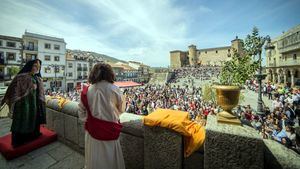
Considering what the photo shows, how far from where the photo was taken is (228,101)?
1661 millimetres

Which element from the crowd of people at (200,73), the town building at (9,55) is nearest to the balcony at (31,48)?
the town building at (9,55)

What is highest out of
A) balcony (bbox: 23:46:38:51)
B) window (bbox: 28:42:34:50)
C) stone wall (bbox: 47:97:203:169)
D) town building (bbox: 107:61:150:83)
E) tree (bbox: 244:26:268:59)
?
window (bbox: 28:42:34:50)

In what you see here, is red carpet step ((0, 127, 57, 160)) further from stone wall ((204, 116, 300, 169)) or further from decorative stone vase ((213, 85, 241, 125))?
decorative stone vase ((213, 85, 241, 125))

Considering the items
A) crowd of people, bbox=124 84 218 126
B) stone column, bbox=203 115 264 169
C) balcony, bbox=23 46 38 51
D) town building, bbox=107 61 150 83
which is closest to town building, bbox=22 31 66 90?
balcony, bbox=23 46 38 51

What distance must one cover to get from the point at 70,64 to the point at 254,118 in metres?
43.0

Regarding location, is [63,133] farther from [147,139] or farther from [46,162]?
[147,139]

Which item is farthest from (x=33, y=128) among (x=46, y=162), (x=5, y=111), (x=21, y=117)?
(x=5, y=111)

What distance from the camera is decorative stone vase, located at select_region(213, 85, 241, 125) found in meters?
1.57

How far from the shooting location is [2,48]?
2802 centimetres

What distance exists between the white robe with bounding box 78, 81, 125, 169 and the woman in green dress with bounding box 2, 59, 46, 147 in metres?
2.24

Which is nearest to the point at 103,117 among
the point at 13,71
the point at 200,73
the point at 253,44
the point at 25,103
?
the point at 25,103

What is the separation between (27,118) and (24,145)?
1.83ft

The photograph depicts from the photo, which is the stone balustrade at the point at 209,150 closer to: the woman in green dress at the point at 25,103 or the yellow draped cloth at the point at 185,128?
the yellow draped cloth at the point at 185,128

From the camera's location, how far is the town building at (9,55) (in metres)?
28.1
